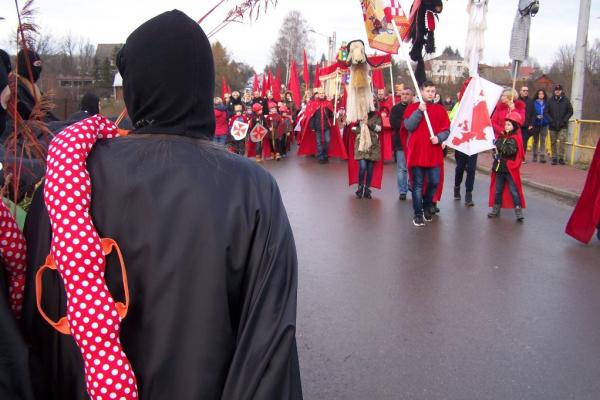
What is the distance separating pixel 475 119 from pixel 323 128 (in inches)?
291

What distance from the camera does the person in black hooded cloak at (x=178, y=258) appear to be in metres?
1.49

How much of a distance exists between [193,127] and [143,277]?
1.43ft

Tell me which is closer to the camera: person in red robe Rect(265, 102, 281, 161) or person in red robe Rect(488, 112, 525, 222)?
person in red robe Rect(488, 112, 525, 222)

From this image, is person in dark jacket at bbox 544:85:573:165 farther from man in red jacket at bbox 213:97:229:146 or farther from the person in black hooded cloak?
the person in black hooded cloak

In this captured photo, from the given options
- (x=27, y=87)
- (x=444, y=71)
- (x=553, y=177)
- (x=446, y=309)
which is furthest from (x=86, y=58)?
(x=444, y=71)

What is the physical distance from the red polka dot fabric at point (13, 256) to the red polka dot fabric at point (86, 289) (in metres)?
0.16

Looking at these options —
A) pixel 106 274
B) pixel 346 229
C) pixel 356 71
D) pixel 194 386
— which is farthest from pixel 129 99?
pixel 356 71

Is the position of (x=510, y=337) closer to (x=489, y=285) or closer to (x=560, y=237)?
(x=489, y=285)

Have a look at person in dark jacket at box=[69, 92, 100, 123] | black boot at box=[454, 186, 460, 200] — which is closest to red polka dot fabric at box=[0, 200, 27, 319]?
person in dark jacket at box=[69, 92, 100, 123]

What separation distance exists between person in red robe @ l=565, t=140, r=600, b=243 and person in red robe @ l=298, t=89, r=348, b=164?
8.83 metres

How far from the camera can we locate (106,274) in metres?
1.51

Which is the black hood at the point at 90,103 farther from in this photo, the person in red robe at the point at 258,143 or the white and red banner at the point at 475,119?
the person in red robe at the point at 258,143

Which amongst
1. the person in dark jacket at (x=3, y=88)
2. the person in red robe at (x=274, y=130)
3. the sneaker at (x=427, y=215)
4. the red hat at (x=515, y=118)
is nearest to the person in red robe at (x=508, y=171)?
the red hat at (x=515, y=118)

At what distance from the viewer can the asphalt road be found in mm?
3521
